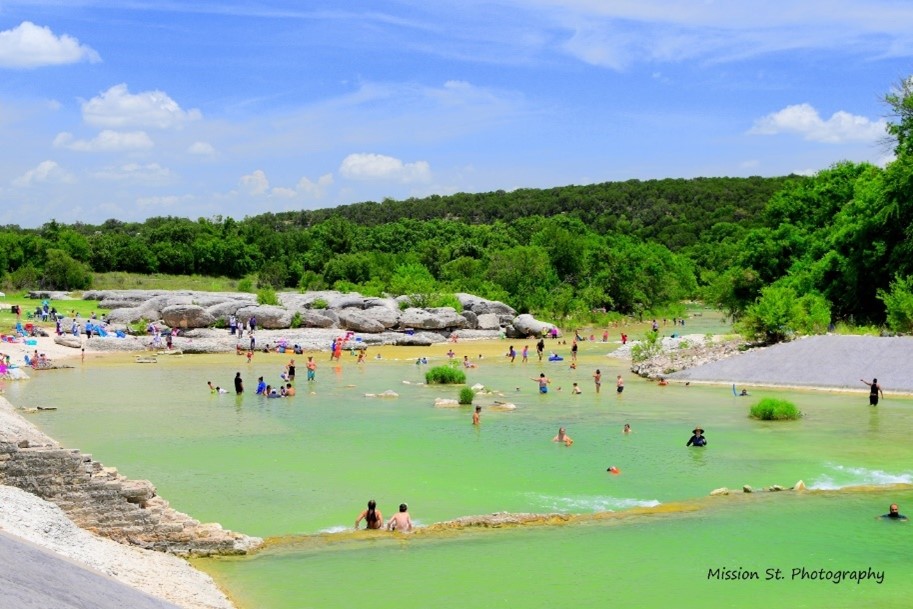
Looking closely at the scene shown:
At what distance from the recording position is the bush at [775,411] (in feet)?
113

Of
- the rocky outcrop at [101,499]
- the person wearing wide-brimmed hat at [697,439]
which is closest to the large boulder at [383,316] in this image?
the person wearing wide-brimmed hat at [697,439]

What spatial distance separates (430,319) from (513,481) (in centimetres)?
4695

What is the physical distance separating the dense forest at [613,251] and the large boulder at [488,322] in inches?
138

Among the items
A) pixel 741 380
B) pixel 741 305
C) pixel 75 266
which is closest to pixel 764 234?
pixel 741 305

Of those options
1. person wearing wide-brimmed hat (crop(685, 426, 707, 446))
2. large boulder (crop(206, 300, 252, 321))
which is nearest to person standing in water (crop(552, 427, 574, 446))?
person wearing wide-brimmed hat (crop(685, 426, 707, 446))

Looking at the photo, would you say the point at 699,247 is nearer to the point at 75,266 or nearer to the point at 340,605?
the point at 75,266

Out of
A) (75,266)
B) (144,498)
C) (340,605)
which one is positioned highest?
(75,266)

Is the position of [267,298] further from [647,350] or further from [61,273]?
[61,273]

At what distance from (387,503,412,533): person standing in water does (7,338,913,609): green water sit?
44cm

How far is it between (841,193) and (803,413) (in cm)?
3305

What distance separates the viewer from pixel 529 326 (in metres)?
73.7

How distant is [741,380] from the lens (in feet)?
149

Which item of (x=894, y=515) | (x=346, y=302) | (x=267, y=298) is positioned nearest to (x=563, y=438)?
(x=894, y=515)

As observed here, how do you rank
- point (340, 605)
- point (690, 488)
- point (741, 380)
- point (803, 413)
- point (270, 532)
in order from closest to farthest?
point (340, 605)
point (270, 532)
point (690, 488)
point (803, 413)
point (741, 380)
